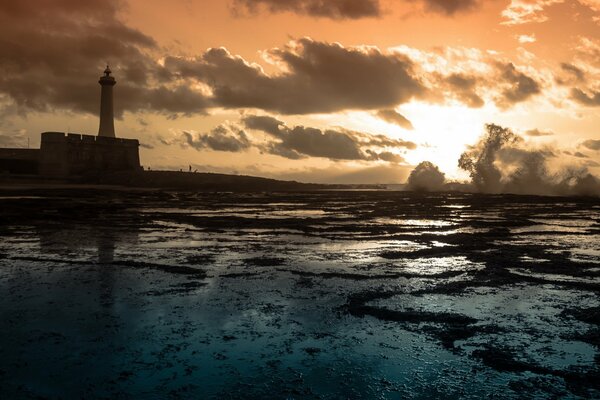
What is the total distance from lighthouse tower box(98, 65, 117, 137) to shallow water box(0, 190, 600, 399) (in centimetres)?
6045

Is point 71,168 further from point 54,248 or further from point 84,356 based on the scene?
point 84,356

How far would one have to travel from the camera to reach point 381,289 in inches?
298

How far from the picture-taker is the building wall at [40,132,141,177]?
56219 millimetres

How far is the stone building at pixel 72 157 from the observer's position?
56.2 m

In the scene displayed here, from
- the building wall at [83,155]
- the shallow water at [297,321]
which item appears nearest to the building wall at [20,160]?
the building wall at [83,155]

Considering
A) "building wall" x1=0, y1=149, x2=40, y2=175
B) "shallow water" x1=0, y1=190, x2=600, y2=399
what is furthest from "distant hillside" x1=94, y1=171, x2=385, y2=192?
"shallow water" x1=0, y1=190, x2=600, y2=399

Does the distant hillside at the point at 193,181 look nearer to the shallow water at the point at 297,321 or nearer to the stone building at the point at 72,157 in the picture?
the stone building at the point at 72,157

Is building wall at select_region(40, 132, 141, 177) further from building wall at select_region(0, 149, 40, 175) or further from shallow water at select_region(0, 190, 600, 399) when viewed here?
shallow water at select_region(0, 190, 600, 399)

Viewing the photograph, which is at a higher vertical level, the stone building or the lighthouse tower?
the lighthouse tower

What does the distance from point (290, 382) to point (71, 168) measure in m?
58.9

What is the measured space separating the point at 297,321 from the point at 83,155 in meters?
58.6

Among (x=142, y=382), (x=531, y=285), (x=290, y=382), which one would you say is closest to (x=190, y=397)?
(x=142, y=382)

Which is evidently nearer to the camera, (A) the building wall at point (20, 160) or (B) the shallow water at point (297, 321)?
(B) the shallow water at point (297, 321)

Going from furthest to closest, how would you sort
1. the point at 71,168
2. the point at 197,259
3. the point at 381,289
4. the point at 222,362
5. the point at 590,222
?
the point at 71,168
the point at 590,222
the point at 197,259
the point at 381,289
the point at 222,362
